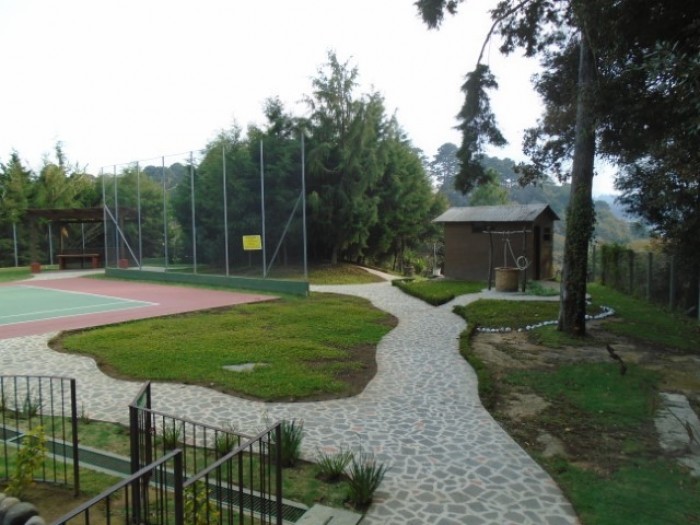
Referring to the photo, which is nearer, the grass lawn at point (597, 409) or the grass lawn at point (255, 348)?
the grass lawn at point (597, 409)

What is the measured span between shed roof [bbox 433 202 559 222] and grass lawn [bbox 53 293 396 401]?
913 cm

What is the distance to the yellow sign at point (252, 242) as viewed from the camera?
1748cm

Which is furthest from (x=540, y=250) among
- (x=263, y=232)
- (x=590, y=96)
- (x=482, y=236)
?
(x=590, y=96)

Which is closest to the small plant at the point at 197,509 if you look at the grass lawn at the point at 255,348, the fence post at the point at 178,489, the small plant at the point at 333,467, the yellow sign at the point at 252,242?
the fence post at the point at 178,489

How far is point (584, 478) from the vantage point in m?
4.32

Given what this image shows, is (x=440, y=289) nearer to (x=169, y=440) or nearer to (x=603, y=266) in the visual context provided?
(x=603, y=266)

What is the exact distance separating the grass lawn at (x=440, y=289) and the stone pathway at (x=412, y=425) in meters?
5.73

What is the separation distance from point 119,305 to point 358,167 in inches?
472

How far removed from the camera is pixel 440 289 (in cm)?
1748

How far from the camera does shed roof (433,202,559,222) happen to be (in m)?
20.2

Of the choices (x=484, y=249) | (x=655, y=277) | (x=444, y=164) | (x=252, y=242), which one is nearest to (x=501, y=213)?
(x=484, y=249)

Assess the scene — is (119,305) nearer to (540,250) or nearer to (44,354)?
(44,354)

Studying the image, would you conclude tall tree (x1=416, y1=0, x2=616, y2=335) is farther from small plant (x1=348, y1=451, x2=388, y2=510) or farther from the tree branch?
small plant (x1=348, y1=451, x2=388, y2=510)

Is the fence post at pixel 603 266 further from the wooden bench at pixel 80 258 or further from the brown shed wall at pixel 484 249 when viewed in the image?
the wooden bench at pixel 80 258
